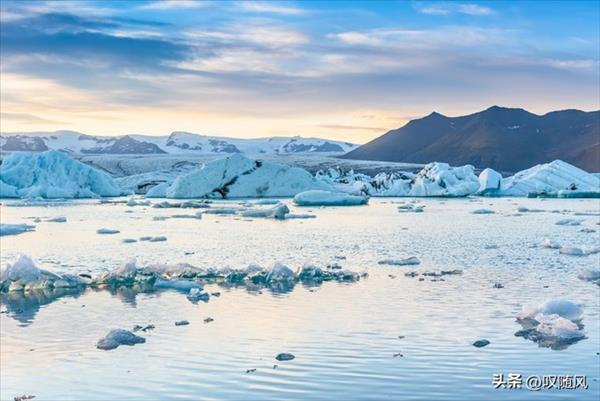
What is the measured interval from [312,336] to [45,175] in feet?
177

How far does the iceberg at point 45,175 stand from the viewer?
5881cm

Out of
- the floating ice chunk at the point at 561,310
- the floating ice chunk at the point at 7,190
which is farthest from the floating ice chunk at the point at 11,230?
the floating ice chunk at the point at 7,190

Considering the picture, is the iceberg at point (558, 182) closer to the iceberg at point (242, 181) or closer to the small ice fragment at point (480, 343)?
the iceberg at point (242, 181)

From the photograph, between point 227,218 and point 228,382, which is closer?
point 228,382

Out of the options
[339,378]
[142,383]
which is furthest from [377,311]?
[142,383]

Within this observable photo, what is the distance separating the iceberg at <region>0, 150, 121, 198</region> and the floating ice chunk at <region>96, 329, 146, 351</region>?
51.2 m

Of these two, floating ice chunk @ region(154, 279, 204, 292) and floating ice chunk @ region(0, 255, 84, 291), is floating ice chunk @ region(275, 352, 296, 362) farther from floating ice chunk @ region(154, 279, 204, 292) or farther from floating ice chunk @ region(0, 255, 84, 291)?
floating ice chunk @ region(0, 255, 84, 291)

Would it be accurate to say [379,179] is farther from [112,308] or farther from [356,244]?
[112,308]

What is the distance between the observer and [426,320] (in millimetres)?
10656

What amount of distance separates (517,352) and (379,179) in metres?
61.5

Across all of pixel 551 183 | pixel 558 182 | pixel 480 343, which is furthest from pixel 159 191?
pixel 480 343

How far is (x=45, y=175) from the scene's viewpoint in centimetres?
5972

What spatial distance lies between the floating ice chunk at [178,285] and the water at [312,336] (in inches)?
13.3

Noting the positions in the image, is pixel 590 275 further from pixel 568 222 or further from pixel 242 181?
pixel 242 181
